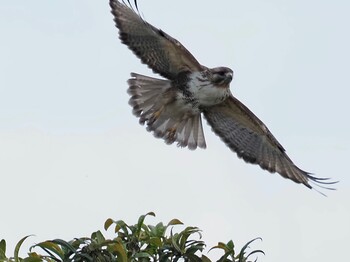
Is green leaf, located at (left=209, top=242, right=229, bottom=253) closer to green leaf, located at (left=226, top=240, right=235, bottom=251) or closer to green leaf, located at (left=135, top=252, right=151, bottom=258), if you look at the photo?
green leaf, located at (left=226, top=240, right=235, bottom=251)

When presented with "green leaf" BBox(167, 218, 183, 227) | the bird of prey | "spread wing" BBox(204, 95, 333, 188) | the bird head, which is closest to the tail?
the bird of prey

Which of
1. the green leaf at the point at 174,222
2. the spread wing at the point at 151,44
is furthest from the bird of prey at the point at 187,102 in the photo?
the green leaf at the point at 174,222

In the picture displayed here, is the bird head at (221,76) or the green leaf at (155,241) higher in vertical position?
the bird head at (221,76)

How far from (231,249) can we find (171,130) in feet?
19.2

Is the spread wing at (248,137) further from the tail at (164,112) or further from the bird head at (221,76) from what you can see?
the bird head at (221,76)

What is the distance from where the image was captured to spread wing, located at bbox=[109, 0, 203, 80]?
9.88m

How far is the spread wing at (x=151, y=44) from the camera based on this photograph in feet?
32.4

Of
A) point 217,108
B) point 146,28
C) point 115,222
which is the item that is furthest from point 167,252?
point 217,108

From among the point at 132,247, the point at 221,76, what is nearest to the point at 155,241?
the point at 132,247

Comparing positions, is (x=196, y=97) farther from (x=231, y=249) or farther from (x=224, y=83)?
(x=231, y=249)

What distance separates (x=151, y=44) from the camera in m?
10.0

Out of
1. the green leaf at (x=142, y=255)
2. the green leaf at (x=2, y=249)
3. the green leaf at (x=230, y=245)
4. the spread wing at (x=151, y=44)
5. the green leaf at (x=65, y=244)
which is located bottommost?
the green leaf at (x=2, y=249)

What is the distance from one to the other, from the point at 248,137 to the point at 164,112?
3.17 ft

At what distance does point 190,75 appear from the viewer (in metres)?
10.2
